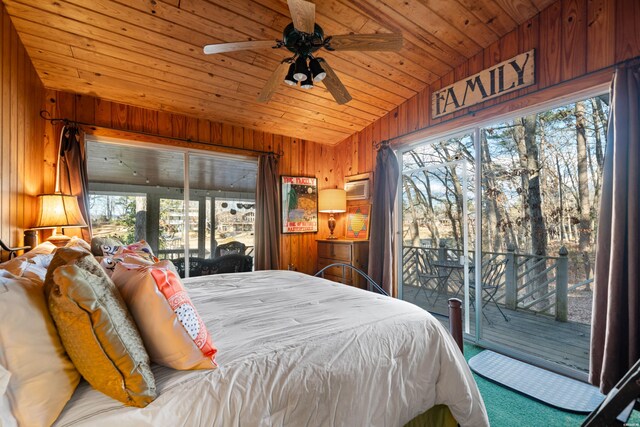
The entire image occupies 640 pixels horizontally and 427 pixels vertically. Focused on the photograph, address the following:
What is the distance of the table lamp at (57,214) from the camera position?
2416mm

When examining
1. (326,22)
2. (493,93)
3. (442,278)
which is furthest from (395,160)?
(326,22)

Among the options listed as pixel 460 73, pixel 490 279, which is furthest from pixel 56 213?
pixel 490 279

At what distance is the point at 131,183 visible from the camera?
3.57m

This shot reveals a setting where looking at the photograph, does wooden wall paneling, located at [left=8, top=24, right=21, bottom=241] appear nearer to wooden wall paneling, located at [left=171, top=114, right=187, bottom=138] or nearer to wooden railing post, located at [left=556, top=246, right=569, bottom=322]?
wooden wall paneling, located at [left=171, top=114, right=187, bottom=138]

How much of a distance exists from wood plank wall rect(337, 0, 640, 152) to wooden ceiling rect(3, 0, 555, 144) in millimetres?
112

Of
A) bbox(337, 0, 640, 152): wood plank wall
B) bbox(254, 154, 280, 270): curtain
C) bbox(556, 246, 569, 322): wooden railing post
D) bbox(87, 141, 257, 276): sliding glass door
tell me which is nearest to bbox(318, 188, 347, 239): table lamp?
bbox(254, 154, 280, 270): curtain

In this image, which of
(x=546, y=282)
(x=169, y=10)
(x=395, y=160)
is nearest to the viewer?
(x=169, y=10)

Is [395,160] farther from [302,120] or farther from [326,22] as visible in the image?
[326,22]

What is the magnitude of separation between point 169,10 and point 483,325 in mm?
4257

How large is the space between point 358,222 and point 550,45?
A: 112 inches

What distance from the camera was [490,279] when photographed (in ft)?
10.7

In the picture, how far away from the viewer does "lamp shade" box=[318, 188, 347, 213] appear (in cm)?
437

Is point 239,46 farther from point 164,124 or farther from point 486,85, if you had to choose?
point 486,85

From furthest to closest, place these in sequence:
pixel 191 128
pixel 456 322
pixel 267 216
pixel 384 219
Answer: pixel 267 216 → pixel 384 219 → pixel 191 128 → pixel 456 322
